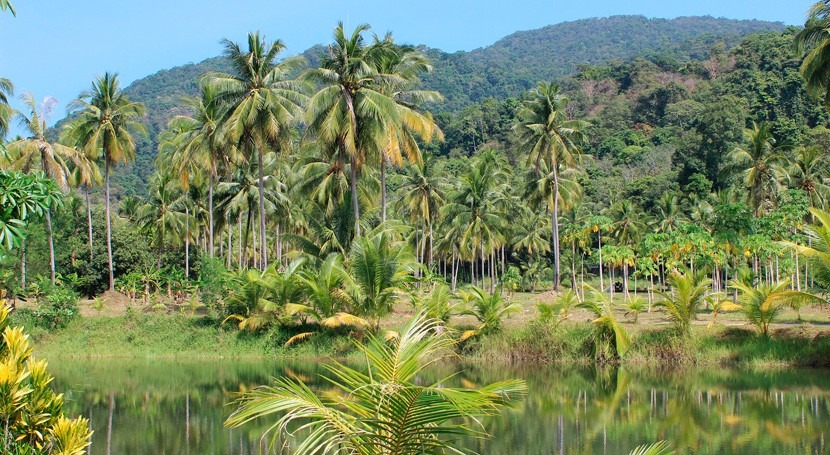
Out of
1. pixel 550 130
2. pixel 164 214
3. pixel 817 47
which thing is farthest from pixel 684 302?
pixel 164 214

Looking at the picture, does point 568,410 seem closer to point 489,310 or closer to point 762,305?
point 489,310

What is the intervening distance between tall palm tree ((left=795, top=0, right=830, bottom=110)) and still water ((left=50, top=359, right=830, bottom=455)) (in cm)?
1136

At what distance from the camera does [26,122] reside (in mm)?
39500

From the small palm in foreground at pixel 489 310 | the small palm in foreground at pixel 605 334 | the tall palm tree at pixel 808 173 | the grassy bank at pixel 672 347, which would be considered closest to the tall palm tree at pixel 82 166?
the small palm in foreground at pixel 489 310

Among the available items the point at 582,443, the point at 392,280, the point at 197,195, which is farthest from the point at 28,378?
the point at 197,195

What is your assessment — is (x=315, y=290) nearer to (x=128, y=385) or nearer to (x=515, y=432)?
(x=128, y=385)

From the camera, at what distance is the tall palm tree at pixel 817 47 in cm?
2753

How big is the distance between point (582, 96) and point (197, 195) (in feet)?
241

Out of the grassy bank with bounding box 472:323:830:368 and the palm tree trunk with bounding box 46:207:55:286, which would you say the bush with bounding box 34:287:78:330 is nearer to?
the palm tree trunk with bounding box 46:207:55:286

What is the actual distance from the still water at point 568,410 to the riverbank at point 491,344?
1593 millimetres

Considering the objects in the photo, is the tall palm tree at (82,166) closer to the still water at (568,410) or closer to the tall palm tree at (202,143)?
the tall palm tree at (202,143)

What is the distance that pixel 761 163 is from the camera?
136 ft

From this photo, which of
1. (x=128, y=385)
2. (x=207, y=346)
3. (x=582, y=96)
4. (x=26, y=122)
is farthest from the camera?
(x=582, y=96)

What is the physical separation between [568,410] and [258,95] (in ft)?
67.6
